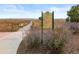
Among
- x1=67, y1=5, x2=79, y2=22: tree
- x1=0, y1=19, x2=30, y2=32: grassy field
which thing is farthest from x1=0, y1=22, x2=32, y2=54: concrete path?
x1=67, y1=5, x2=79, y2=22: tree

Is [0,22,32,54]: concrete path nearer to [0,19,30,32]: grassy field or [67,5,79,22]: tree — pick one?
[0,19,30,32]: grassy field

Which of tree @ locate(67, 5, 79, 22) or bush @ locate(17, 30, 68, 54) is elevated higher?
tree @ locate(67, 5, 79, 22)

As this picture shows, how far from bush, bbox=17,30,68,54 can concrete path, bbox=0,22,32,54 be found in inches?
1.7

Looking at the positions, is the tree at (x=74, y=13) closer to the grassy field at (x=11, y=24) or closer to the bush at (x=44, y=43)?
the bush at (x=44, y=43)

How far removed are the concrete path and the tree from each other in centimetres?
40

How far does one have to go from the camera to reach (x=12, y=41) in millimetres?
1835

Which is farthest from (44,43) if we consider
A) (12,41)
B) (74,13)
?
(74,13)

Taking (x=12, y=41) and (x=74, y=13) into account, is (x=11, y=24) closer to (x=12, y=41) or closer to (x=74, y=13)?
(x=12, y=41)

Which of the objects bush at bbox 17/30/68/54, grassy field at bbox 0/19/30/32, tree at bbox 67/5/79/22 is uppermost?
tree at bbox 67/5/79/22

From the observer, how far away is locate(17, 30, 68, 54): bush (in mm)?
1829
